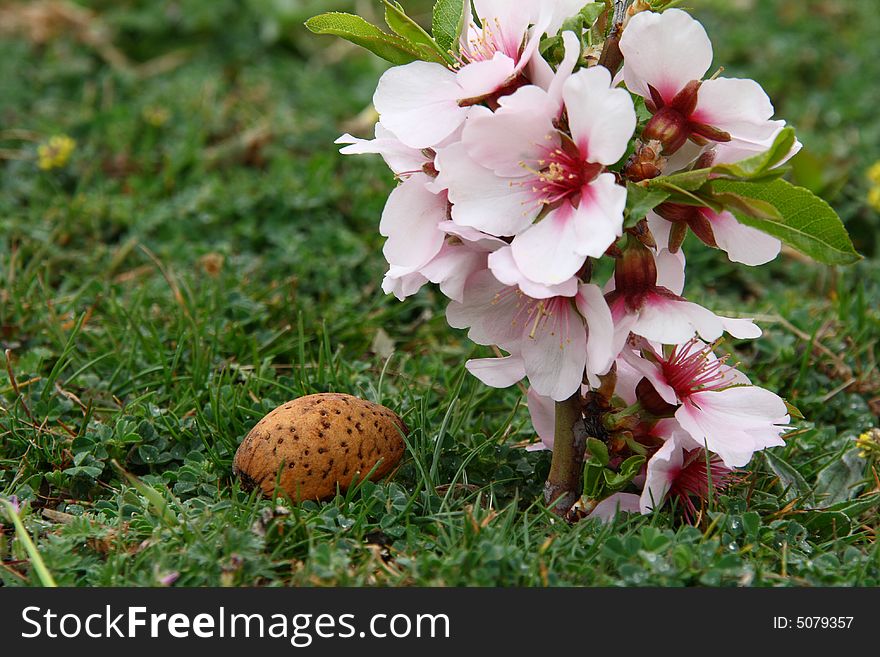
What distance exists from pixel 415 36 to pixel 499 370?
674 mm

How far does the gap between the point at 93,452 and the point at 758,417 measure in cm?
141

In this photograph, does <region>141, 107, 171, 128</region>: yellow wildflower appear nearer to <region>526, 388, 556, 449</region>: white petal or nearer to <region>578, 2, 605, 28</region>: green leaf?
<region>526, 388, 556, 449</region>: white petal

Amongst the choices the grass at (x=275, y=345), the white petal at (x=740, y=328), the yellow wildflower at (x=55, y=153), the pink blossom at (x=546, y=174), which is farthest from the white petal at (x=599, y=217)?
the yellow wildflower at (x=55, y=153)

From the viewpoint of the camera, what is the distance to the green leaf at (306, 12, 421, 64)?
6.81ft

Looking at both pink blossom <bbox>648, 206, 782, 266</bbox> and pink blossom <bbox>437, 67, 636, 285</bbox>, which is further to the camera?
pink blossom <bbox>648, 206, 782, 266</bbox>

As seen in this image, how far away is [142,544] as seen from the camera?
6.57 feet

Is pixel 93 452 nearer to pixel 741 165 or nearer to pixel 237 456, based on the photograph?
pixel 237 456

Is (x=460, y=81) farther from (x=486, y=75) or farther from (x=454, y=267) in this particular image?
(x=454, y=267)

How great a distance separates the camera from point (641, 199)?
72.4 inches

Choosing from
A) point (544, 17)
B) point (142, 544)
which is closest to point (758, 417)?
point (544, 17)

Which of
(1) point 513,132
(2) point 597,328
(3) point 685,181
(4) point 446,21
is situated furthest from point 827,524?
(4) point 446,21

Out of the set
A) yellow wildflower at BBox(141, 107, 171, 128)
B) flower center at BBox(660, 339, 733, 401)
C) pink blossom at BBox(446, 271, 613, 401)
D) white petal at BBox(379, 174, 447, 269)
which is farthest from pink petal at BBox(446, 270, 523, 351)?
yellow wildflower at BBox(141, 107, 171, 128)

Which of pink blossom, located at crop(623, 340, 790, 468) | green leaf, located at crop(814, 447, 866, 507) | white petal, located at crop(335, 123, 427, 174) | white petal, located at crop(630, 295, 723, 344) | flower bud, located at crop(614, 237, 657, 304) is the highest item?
white petal, located at crop(335, 123, 427, 174)

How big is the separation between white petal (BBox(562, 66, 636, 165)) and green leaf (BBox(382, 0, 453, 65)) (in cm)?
36
